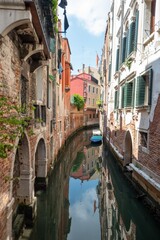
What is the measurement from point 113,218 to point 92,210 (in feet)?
3.81

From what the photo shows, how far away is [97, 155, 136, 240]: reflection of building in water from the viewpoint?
5.89m

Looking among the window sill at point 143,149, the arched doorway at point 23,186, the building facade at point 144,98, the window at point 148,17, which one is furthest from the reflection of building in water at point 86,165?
the window at point 148,17

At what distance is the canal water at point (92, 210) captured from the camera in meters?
5.87

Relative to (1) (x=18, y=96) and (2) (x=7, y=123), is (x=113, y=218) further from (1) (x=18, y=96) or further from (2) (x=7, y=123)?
(2) (x=7, y=123)

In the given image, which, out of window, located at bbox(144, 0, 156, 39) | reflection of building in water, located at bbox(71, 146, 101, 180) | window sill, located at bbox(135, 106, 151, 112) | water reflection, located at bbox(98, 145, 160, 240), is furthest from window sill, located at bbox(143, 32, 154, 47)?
reflection of building in water, located at bbox(71, 146, 101, 180)

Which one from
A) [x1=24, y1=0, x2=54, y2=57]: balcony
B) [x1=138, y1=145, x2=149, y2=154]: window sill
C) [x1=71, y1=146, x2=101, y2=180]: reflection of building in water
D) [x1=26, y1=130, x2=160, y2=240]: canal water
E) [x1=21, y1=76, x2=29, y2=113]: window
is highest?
[x1=24, y1=0, x2=54, y2=57]: balcony

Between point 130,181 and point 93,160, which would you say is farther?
point 93,160

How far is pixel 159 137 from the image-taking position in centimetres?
596

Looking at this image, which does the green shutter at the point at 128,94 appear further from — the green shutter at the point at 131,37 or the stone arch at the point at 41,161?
the stone arch at the point at 41,161

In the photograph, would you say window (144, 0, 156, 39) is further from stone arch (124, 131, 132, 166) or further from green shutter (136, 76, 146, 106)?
stone arch (124, 131, 132, 166)

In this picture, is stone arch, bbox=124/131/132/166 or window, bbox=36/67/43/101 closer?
window, bbox=36/67/43/101

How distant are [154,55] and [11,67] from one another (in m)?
4.64

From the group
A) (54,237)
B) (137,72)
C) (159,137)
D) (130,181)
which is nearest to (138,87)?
(137,72)

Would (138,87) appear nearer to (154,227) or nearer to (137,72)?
(137,72)
